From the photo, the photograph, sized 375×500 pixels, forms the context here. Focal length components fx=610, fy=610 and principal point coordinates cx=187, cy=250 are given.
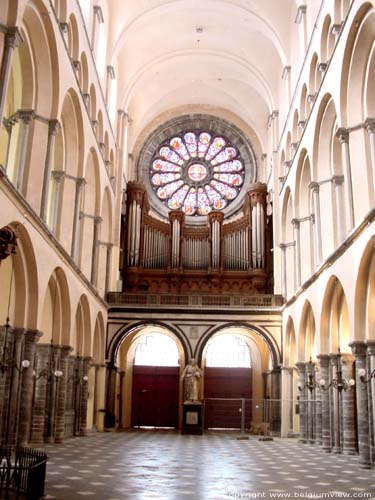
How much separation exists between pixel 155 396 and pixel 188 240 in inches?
377

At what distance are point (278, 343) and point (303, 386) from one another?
21.7ft

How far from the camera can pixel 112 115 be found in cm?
3256

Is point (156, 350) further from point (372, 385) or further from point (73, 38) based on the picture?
point (372, 385)

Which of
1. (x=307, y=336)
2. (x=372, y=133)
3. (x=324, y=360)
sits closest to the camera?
(x=372, y=133)

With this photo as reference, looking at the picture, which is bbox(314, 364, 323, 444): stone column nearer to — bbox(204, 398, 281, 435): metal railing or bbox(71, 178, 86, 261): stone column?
bbox(71, 178, 86, 261): stone column

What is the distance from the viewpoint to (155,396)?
120 ft

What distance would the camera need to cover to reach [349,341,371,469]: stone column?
15.4 metres

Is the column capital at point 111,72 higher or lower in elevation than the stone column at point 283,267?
higher

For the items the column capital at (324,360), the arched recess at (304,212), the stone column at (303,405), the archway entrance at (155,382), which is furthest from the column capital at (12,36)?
the archway entrance at (155,382)

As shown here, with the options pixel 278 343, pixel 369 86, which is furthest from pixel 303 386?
pixel 369 86

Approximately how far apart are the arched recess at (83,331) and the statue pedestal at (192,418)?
19.6 ft

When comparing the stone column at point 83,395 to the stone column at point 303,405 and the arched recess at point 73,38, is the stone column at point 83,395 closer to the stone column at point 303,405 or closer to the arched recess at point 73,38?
the stone column at point 303,405

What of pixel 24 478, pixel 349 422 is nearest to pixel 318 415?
pixel 349 422

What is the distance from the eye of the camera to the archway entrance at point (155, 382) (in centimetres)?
3622
